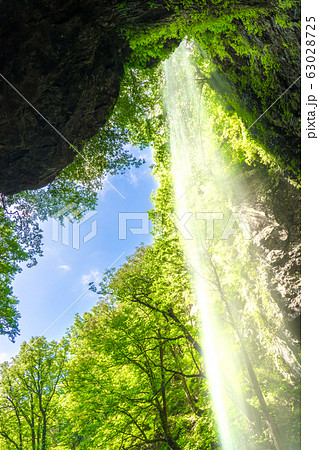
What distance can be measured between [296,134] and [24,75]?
17.1 feet

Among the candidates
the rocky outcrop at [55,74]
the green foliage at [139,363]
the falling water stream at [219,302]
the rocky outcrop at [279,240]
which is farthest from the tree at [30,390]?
the rocky outcrop at [55,74]

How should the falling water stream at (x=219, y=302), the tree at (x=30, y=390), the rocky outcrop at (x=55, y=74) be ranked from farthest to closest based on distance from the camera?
1. the tree at (x=30, y=390)
2. the falling water stream at (x=219, y=302)
3. the rocky outcrop at (x=55, y=74)

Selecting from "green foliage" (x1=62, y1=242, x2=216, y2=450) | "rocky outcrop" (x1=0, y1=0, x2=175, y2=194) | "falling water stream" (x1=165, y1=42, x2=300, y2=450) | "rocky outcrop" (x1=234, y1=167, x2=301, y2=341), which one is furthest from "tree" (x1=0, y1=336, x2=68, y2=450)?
"rocky outcrop" (x1=0, y1=0, x2=175, y2=194)

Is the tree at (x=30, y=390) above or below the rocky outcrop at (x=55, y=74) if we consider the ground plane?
below

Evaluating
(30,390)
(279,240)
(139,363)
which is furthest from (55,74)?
(30,390)

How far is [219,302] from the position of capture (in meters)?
12.1

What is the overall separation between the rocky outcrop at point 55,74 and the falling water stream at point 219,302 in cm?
642

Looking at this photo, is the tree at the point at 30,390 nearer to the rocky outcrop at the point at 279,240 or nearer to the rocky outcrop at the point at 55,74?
the rocky outcrop at the point at 279,240

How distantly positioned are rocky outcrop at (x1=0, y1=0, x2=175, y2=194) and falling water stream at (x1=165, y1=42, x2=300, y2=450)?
642cm

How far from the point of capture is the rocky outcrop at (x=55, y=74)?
4590 millimetres

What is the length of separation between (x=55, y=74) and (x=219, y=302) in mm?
9822

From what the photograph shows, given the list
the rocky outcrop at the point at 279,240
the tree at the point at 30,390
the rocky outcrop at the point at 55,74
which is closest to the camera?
the rocky outcrop at the point at 55,74

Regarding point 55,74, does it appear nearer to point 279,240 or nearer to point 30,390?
point 279,240

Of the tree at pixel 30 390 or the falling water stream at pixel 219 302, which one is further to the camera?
the tree at pixel 30 390
